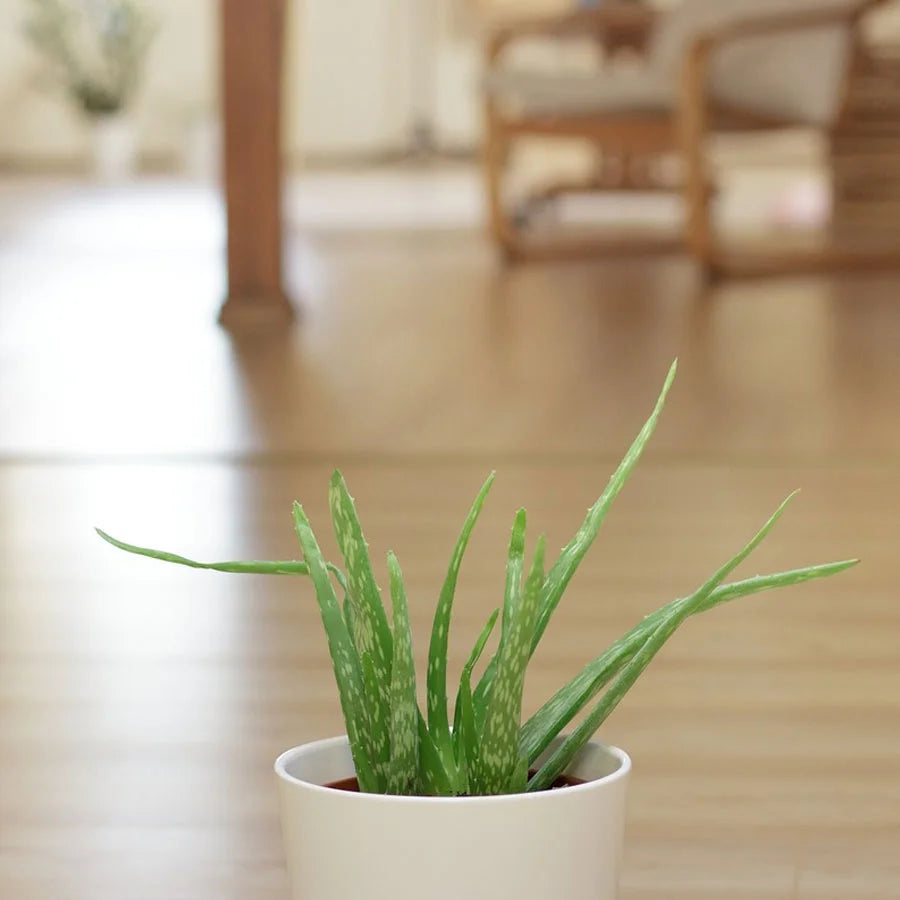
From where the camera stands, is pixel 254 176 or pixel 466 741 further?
pixel 254 176

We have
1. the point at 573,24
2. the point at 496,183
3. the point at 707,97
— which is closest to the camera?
the point at 707,97

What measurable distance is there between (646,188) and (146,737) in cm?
456

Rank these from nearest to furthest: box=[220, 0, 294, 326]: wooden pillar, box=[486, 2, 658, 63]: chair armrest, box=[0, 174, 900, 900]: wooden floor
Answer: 1. box=[0, 174, 900, 900]: wooden floor
2. box=[220, 0, 294, 326]: wooden pillar
3. box=[486, 2, 658, 63]: chair armrest

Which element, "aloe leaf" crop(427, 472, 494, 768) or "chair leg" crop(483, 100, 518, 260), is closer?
"aloe leaf" crop(427, 472, 494, 768)

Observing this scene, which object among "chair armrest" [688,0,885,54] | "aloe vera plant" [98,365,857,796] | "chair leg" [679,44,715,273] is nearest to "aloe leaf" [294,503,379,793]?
"aloe vera plant" [98,365,857,796]

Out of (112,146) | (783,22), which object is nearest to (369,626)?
(783,22)

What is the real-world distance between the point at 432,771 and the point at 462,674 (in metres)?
0.03

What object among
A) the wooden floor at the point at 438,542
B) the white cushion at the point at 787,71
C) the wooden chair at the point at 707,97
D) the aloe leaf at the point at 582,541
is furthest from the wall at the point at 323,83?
the aloe leaf at the point at 582,541

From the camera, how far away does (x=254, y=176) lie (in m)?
2.87

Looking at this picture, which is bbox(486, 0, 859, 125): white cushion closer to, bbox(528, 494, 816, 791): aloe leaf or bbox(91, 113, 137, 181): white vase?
bbox(528, 494, 816, 791): aloe leaf

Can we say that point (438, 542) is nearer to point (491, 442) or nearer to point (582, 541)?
point (491, 442)

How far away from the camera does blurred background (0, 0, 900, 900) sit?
82 cm

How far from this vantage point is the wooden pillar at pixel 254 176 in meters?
2.82

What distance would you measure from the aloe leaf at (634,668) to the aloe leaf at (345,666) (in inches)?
2.1
